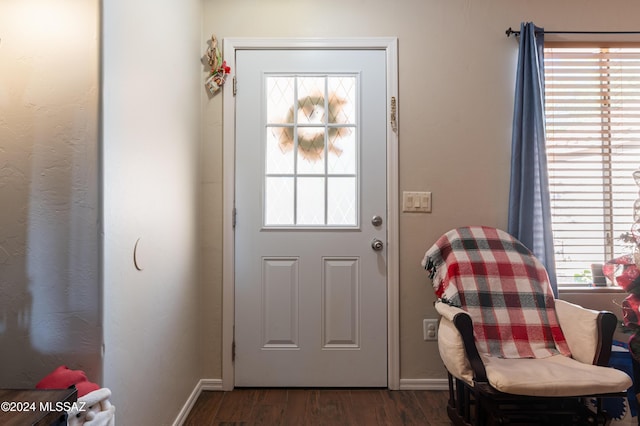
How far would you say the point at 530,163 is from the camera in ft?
7.20

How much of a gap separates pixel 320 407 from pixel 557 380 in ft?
3.75

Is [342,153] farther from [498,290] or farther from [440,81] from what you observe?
[498,290]

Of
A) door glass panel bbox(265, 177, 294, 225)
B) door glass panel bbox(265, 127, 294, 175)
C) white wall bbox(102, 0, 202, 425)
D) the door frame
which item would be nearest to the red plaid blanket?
the door frame

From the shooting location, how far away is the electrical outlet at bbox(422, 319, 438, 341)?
2.29 metres

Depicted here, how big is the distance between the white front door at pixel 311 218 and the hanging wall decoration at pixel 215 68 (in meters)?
0.09

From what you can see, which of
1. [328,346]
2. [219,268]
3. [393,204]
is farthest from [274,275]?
[393,204]

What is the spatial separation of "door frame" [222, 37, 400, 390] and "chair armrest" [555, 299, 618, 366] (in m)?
0.84

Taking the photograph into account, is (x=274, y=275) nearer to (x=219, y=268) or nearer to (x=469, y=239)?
(x=219, y=268)

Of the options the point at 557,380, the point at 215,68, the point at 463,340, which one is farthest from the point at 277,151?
the point at 557,380

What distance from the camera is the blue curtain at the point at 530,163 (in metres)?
2.17

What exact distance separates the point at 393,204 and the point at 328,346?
3.03ft

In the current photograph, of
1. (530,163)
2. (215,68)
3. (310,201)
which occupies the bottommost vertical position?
(310,201)

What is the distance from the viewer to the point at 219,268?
2318mm

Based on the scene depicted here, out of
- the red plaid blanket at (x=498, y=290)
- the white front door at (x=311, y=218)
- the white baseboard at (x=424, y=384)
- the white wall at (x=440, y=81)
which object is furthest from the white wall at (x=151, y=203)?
the red plaid blanket at (x=498, y=290)
